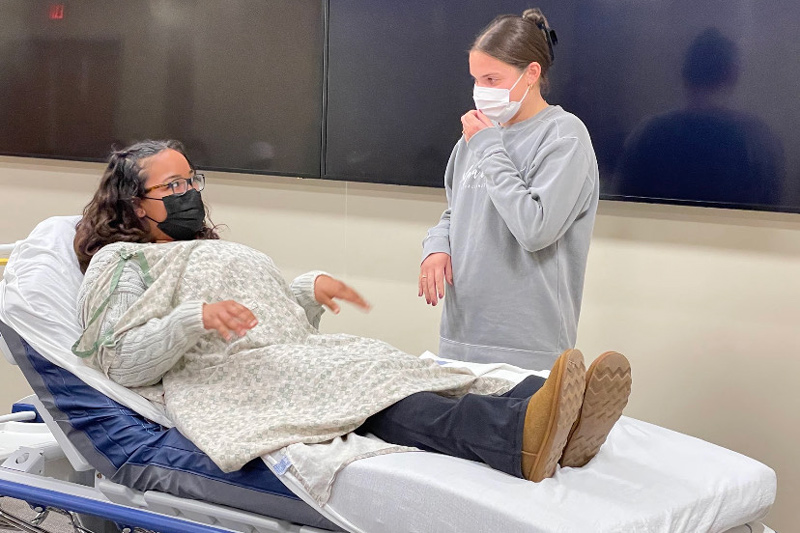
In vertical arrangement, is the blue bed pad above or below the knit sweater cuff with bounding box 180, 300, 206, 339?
below

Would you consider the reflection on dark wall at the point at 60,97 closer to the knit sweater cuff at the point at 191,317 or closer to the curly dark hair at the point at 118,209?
the curly dark hair at the point at 118,209

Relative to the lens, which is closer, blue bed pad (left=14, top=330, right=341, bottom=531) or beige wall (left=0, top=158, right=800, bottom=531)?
blue bed pad (left=14, top=330, right=341, bottom=531)

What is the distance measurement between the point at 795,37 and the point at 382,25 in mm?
1357

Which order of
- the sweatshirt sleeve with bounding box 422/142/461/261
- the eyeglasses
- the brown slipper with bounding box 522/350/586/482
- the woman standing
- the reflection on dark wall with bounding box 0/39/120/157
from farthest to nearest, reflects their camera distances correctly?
the reflection on dark wall with bounding box 0/39/120/157 → the sweatshirt sleeve with bounding box 422/142/461/261 → the eyeglasses → the woman standing → the brown slipper with bounding box 522/350/586/482

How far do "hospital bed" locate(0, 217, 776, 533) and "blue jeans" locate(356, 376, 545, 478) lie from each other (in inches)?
1.4

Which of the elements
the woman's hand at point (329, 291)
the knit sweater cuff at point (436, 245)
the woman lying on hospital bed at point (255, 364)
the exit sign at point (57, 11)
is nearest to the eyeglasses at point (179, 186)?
the woman lying on hospital bed at point (255, 364)

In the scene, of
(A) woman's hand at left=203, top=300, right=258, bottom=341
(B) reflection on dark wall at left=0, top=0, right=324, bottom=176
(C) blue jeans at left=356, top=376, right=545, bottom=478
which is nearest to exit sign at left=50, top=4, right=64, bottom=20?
(B) reflection on dark wall at left=0, top=0, right=324, bottom=176

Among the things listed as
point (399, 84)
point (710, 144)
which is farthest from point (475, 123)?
point (399, 84)

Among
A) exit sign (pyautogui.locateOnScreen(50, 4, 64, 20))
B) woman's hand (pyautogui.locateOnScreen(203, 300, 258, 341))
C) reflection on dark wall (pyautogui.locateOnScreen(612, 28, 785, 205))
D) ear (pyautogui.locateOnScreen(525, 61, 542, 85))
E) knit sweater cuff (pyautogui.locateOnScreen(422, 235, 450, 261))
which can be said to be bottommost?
woman's hand (pyautogui.locateOnScreen(203, 300, 258, 341))

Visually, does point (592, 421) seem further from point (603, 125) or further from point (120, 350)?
point (603, 125)

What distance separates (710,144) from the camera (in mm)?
2908

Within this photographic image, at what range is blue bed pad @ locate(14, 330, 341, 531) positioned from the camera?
193cm

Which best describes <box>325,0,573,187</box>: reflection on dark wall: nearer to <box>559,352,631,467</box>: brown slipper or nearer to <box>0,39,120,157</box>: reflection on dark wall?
<box>0,39,120,157</box>: reflection on dark wall

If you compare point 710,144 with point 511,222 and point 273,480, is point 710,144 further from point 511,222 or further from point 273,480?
point 273,480
